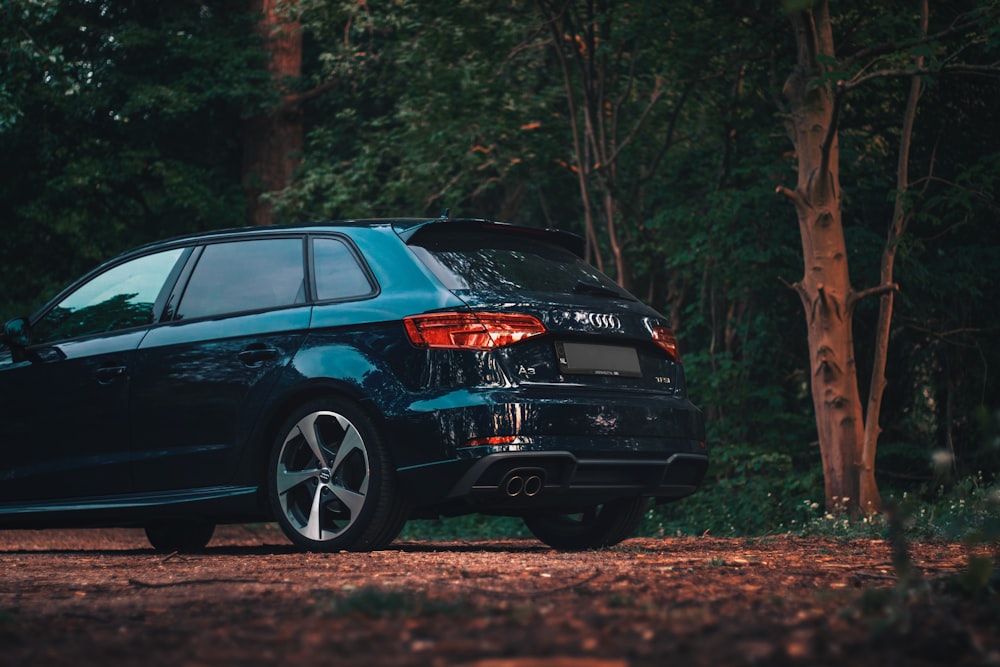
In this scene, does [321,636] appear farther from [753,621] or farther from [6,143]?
[6,143]

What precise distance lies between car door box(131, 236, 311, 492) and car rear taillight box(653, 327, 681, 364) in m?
1.83

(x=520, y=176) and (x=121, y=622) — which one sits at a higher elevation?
(x=520, y=176)

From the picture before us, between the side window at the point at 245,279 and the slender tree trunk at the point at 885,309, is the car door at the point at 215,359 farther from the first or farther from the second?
the slender tree trunk at the point at 885,309

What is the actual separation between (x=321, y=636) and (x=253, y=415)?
331 centimetres

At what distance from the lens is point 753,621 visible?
3.76 meters

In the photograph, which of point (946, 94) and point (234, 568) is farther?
point (946, 94)

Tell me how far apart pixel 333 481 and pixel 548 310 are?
1.34 metres

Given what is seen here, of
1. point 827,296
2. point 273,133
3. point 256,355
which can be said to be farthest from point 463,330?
point 273,133

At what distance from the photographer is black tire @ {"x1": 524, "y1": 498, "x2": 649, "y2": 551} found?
7.59 metres

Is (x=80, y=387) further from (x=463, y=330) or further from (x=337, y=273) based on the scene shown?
(x=463, y=330)

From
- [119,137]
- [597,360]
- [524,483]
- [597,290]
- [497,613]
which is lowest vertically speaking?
[497,613]

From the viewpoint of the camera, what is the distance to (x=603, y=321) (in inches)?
263

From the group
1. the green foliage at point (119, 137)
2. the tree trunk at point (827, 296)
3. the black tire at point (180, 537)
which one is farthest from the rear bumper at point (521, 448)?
the green foliage at point (119, 137)

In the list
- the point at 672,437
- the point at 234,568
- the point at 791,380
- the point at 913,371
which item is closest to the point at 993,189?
the point at 913,371
